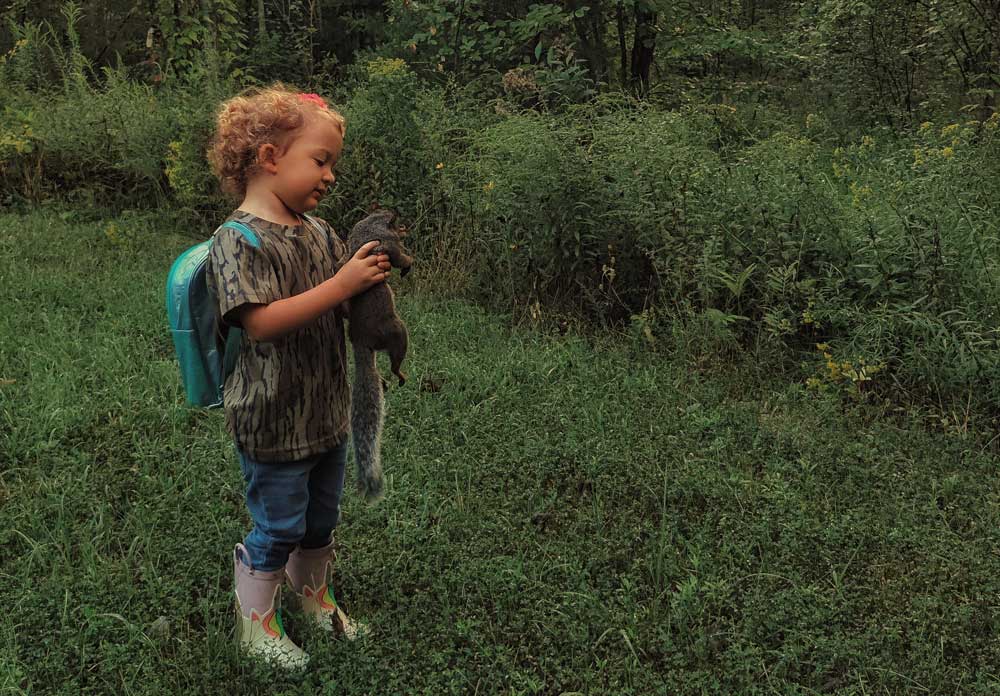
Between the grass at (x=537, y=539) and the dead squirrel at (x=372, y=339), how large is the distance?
701 millimetres

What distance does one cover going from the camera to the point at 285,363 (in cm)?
261

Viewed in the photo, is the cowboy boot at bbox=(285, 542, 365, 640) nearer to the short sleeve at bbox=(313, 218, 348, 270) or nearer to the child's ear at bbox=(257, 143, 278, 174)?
the short sleeve at bbox=(313, 218, 348, 270)

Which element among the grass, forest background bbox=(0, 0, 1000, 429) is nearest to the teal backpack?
the grass

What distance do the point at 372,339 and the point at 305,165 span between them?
530 mm

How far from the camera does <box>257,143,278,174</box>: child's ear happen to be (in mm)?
2475

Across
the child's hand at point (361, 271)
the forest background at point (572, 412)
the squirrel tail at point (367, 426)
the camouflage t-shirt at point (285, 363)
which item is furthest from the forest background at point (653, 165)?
the child's hand at point (361, 271)

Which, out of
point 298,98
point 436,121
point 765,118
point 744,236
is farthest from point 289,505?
point 765,118

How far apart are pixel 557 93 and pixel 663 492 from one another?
4.58m

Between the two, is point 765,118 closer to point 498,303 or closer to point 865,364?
point 498,303

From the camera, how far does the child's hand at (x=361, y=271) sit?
2.39m

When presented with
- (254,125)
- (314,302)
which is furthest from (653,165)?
(314,302)

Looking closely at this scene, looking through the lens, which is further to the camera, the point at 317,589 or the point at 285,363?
the point at 317,589

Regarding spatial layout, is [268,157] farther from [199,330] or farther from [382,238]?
[199,330]

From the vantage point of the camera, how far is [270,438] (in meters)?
2.62
